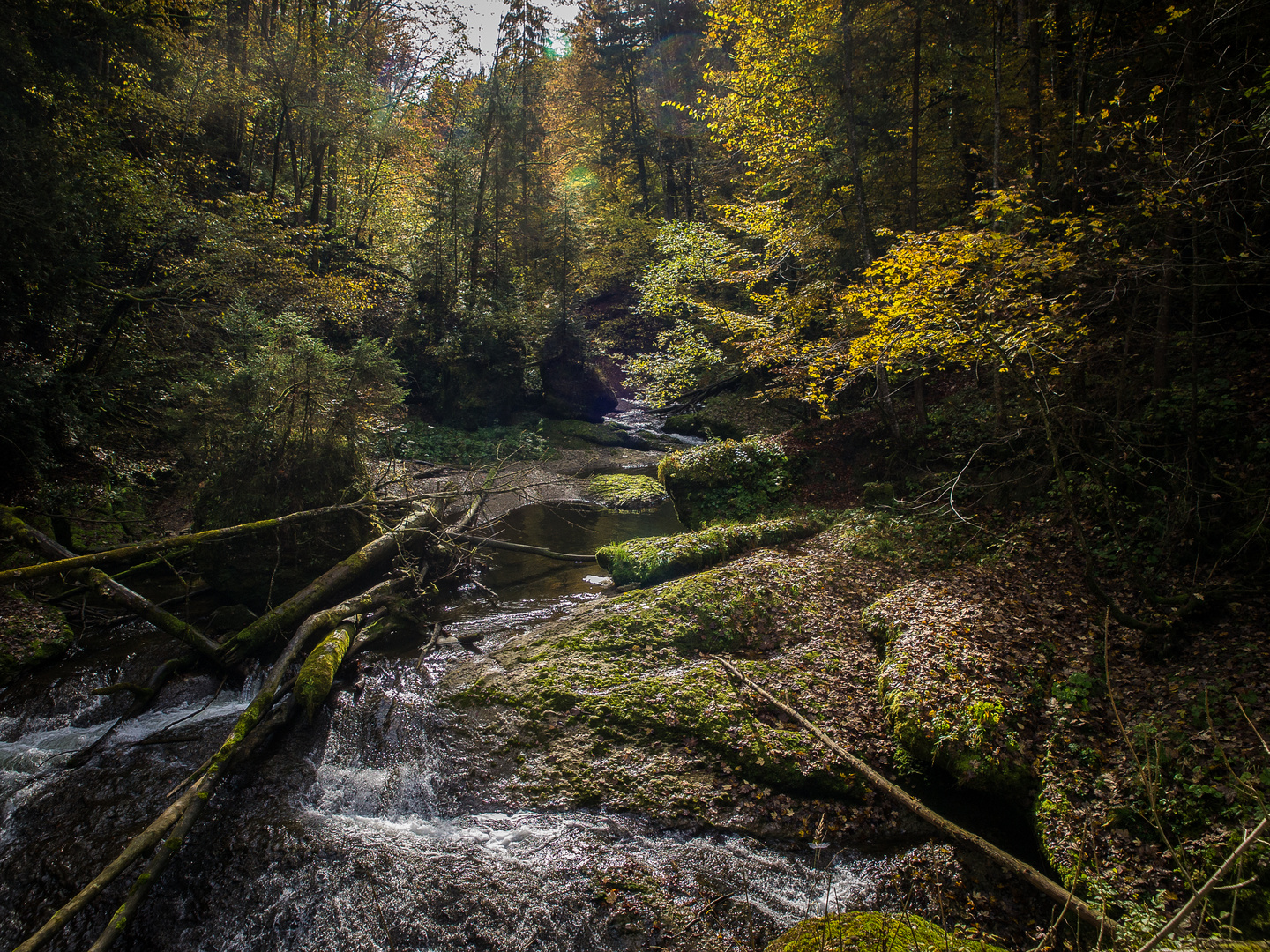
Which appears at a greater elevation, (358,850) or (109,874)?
(109,874)

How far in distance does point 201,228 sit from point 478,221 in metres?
12.2

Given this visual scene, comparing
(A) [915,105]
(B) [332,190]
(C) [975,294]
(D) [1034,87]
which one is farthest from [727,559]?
(B) [332,190]

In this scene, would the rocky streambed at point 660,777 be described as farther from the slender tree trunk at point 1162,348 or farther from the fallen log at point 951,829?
the slender tree trunk at point 1162,348

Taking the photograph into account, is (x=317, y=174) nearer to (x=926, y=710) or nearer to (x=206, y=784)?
(x=206, y=784)

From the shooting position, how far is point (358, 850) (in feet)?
15.3

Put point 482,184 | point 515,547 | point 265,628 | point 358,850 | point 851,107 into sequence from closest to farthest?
point 358,850 < point 265,628 < point 515,547 < point 851,107 < point 482,184

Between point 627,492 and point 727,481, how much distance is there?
14.1 feet

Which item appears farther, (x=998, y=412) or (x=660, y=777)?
(x=998, y=412)

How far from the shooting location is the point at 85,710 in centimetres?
615

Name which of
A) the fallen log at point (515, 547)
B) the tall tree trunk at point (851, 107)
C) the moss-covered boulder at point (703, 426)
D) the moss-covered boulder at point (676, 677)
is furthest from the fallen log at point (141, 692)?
the moss-covered boulder at point (703, 426)

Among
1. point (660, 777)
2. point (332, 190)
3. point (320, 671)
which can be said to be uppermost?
→ point (332, 190)

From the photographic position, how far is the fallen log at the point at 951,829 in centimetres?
351

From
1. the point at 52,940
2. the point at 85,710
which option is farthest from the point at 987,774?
the point at 85,710

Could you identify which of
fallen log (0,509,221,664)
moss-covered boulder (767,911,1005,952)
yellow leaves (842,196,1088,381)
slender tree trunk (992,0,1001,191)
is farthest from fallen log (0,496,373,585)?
slender tree trunk (992,0,1001,191)
